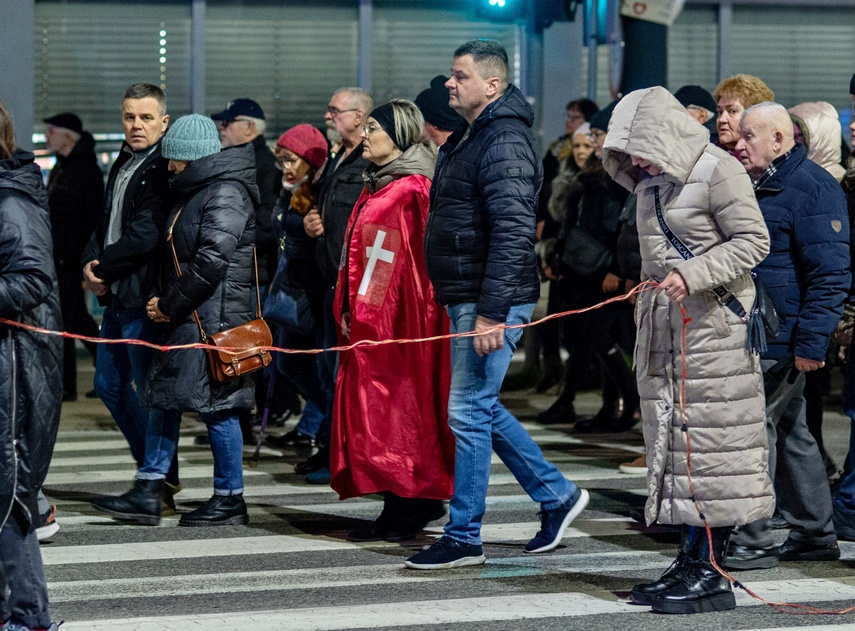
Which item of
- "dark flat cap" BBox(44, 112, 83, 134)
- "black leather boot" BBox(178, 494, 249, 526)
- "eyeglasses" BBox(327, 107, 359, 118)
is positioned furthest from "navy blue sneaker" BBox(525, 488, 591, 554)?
"dark flat cap" BBox(44, 112, 83, 134)

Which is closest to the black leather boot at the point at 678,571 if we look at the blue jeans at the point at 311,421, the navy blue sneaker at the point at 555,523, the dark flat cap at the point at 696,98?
the navy blue sneaker at the point at 555,523

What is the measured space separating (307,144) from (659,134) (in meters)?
3.65

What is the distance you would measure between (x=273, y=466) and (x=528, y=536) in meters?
2.44

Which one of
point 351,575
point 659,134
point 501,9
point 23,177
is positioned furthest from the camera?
point 501,9

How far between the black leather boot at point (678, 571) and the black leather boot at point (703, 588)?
0.05 ft

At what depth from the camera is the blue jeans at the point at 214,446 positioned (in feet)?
24.1

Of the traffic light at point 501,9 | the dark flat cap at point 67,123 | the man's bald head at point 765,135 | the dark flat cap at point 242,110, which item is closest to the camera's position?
the man's bald head at point 765,135

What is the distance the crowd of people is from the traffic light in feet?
14.0

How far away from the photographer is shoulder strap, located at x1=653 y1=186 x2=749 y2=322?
18.7 ft

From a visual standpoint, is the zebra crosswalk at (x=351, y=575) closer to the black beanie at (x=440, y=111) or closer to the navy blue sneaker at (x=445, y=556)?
the navy blue sneaker at (x=445, y=556)

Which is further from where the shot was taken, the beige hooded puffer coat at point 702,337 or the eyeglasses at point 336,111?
the eyeglasses at point 336,111

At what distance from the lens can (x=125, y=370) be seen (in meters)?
7.84

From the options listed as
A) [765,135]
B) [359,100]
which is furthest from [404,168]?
[765,135]

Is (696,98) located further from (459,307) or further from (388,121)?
(459,307)
